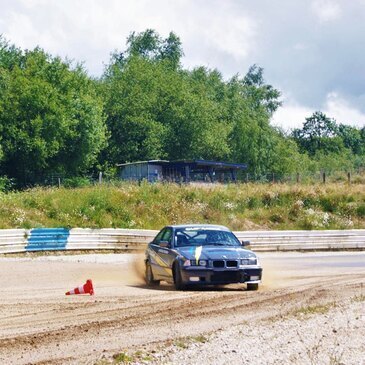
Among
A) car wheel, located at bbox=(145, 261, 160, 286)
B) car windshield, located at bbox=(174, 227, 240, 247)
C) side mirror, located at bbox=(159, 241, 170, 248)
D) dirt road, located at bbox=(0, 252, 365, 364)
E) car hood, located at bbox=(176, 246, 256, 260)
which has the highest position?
car windshield, located at bbox=(174, 227, 240, 247)

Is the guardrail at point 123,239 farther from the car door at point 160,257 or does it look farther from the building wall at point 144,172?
the building wall at point 144,172

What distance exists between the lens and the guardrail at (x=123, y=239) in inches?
1038

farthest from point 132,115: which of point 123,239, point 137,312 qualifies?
point 137,312

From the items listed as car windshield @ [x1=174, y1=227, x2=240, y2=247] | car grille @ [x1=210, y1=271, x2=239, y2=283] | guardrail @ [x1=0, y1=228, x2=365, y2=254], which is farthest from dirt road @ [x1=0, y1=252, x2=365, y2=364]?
guardrail @ [x1=0, y1=228, x2=365, y2=254]

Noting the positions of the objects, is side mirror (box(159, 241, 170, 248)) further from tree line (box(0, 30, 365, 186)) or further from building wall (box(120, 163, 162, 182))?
tree line (box(0, 30, 365, 186))

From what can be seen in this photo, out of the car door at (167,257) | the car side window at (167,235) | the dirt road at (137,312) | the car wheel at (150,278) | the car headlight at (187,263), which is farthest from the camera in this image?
the car wheel at (150,278)

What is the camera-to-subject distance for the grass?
31.3 m

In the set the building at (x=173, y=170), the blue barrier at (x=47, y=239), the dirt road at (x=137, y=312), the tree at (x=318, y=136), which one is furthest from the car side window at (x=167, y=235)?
the tree at (x=318, y=136)

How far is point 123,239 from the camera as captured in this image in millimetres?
28969

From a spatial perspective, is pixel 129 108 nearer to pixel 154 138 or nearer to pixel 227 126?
pixel 154 138

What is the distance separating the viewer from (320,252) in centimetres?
3100

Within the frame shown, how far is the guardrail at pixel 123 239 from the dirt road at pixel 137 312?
22.8 ft

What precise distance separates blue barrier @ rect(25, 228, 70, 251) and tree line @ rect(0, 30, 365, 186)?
82.6 feet

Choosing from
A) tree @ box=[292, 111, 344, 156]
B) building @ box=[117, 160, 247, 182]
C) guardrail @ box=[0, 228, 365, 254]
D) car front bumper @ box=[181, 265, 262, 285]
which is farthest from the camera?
tree @ box=[292, 111, 344, 156]
